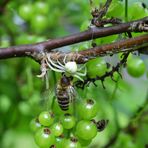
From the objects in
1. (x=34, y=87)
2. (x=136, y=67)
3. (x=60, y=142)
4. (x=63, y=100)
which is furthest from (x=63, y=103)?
(x=34, y=87)

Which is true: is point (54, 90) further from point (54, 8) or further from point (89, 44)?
point (54, 8)

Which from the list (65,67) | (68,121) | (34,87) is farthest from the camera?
(34,87)

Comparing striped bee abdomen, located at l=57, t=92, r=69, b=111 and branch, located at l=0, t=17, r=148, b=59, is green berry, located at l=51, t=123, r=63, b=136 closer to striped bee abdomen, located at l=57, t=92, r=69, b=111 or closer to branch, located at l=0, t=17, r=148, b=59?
striped bee abdomen, located at l=57, t=92, r=69, b=111

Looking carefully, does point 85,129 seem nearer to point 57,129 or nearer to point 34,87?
point 57,129

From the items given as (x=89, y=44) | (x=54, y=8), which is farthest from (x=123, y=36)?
(x=54, y=8)

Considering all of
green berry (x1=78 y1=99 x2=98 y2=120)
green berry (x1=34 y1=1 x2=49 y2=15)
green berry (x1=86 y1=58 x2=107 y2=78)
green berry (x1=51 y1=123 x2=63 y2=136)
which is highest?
green berry (x1=34 y1=1 x2=49 y2=15)

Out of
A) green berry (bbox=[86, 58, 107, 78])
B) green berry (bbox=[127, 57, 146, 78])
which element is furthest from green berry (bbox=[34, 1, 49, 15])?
→ green berry (bbox=[86, 58, 107, 78])
